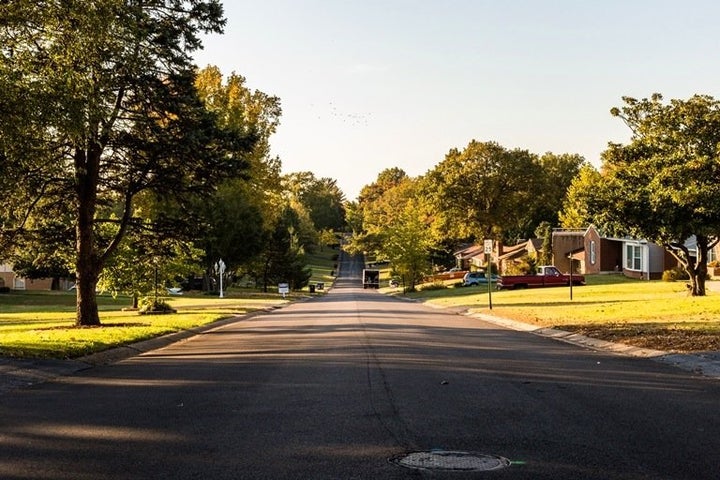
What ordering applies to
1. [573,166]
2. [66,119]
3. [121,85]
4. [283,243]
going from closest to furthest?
[66,119]
[121,85]
[283,243]
[573,166]

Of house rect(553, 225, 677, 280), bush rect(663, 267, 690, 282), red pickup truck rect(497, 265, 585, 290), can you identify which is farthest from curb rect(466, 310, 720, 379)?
red pickup truck rect(497, 265, 585, 290)

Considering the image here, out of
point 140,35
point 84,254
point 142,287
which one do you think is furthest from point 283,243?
point 140,35

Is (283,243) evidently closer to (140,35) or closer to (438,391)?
(140,35)

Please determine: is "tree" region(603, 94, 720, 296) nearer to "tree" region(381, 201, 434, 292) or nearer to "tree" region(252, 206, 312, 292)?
"tree" region(381, 201, 434, 292)

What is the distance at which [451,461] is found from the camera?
6508 millimetres

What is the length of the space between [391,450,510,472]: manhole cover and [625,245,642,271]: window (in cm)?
5558

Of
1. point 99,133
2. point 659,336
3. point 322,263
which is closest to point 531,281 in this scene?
point 659,336

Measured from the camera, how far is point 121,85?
20.6 metres

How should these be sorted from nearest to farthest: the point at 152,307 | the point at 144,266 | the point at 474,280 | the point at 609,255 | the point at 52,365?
1. the point at 52,365
2. the point at 144,266
3. the point at 152,307
4. the point at 609,255
5. the point at 474,280

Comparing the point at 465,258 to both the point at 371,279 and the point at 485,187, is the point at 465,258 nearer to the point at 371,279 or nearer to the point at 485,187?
the point at 371,279

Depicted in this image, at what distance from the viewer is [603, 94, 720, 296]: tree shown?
27.7 metres

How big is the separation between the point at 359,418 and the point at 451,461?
209 cm

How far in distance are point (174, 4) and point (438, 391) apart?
1626cm

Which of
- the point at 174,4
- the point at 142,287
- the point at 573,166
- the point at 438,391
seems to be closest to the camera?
the point at 438,391
